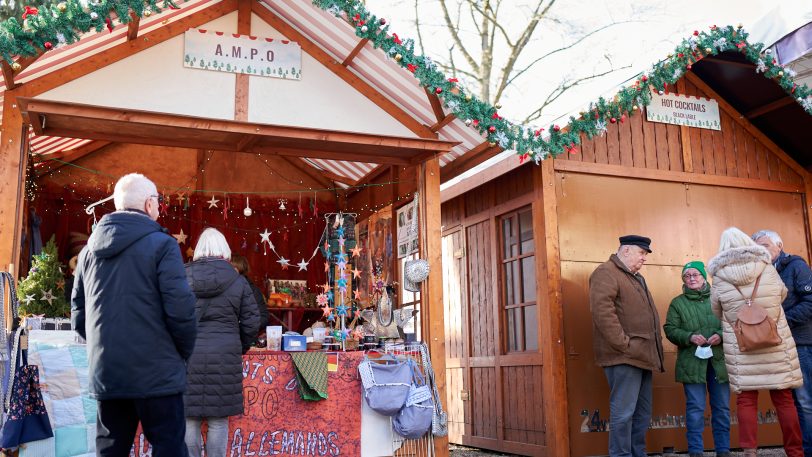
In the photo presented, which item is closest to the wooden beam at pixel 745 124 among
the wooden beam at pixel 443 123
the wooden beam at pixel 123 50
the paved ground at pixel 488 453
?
the paved ground at pixel 488 453

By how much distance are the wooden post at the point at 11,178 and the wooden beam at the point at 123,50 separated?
0.63 ft

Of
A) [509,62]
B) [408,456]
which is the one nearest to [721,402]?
[408,456]

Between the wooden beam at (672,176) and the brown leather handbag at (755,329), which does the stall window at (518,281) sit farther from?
the brown leather handbag at (755,329)

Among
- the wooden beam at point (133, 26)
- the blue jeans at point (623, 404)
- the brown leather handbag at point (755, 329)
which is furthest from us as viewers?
the blue jeans at point (623, 404)

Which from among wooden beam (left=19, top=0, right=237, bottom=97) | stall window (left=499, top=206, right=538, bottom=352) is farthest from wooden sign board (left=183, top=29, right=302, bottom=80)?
stall window (left=499, top=206, right=538, bottom=352)

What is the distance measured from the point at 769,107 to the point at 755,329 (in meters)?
3.66

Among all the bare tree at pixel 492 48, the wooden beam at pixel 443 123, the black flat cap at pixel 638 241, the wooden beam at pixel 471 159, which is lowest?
the black flat cap at pixel 638 241

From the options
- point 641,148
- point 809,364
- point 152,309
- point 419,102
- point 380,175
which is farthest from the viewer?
point 380,175

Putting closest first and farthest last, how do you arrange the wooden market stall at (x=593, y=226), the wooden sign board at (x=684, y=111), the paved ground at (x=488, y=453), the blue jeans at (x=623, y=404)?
the blue jeans at (x=623, y=404)
the paved ground at (x=488, y=453)
the wooden market stall at (x=593, y=226)
the wooden sign board at (x=684, y=111)

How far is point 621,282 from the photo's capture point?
18.9 ft

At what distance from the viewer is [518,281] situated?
765 centimetres

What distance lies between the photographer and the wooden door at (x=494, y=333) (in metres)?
7.30

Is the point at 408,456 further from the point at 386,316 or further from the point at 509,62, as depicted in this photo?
the point at 509,62

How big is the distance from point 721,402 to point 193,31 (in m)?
5.18
